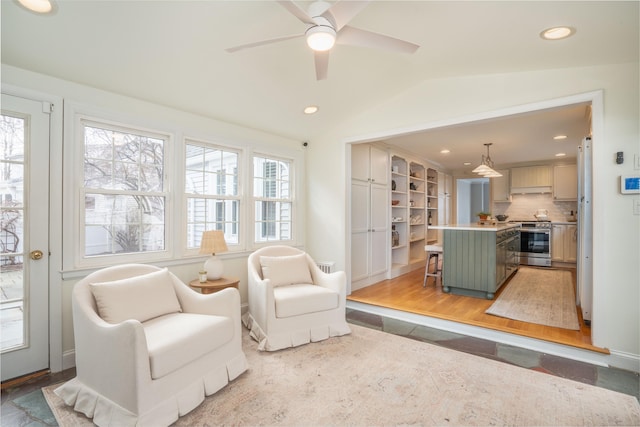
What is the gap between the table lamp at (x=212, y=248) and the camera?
3057mm

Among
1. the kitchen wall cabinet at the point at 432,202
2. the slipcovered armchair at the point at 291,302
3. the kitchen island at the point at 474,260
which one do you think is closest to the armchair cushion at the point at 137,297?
the slipcovered armchair at the point at 291,302

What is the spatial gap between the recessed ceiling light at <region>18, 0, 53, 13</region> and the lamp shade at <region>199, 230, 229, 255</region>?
1.93 meters

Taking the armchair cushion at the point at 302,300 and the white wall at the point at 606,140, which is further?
the armchair cushion at the point at 302,300

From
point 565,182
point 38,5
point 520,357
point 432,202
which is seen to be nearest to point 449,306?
point 520,357

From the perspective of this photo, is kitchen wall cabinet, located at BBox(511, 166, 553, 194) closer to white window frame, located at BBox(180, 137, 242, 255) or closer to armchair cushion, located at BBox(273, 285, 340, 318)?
armchair cushion, located at BBox(273, 285, 340, 318)

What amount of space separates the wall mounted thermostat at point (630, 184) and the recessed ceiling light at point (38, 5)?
4.14 m

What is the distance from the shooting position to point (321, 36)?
5.95 feet

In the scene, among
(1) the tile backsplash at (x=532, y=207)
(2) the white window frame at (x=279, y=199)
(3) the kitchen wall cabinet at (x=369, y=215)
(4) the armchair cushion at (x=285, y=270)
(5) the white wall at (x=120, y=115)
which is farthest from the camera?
(1) the tile backsplash at (x=532, y=207)

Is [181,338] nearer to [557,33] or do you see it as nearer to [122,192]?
[122,192]

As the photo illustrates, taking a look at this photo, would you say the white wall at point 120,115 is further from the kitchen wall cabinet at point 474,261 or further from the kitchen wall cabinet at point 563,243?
the kitchen wall cabinet at point 563,243

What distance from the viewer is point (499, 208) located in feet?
25.4

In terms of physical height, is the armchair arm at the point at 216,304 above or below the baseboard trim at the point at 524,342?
above

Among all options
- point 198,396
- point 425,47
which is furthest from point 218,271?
point 425,47

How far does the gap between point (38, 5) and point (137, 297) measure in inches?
74.4
